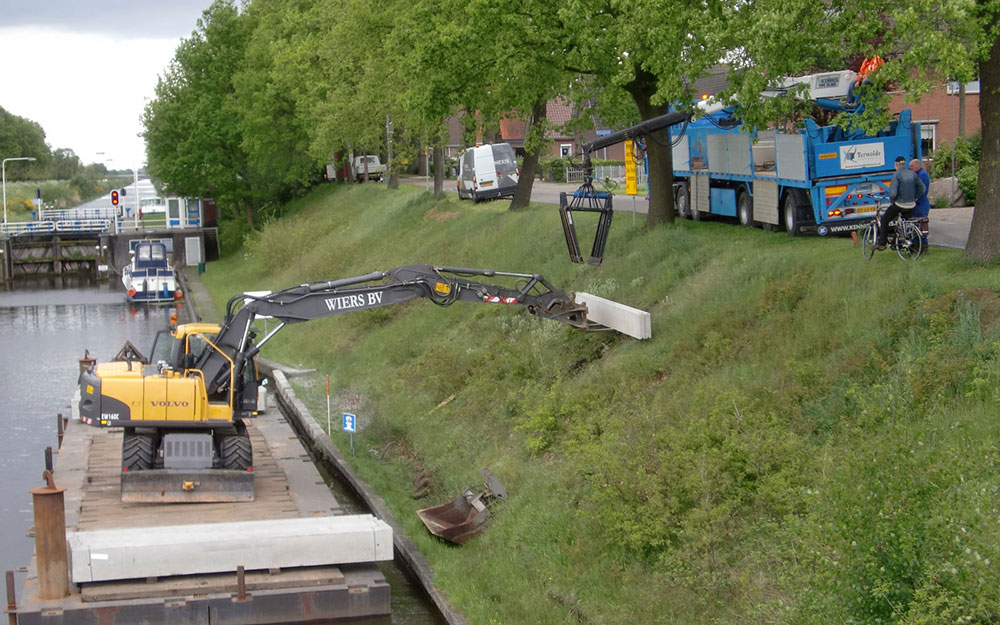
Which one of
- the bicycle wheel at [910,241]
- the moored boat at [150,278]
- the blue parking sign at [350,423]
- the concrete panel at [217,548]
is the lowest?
the concrete panel at [217,548]

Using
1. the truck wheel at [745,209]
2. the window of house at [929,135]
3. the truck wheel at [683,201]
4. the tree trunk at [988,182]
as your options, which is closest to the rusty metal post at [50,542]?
the tree trunk at [988,182]

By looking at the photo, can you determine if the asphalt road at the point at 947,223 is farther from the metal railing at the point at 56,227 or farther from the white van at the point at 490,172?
the metal railing at the point at 56,227

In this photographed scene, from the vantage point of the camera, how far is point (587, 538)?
13.3 metres

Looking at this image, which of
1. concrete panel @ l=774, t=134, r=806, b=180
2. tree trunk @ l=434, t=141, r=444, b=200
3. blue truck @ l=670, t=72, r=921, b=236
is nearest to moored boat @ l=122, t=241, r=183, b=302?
tree trunk @ l=434, t=141, r=444, b=200

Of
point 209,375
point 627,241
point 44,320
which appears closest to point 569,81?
point 627,241

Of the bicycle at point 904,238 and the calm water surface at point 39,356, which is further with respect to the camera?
the calm water surface at point 39,356

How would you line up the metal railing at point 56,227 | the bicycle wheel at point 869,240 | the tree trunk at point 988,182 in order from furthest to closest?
the metal railing at point 56,227
the bicycle wheel at point 869,240
the tree trunk at point 988,182

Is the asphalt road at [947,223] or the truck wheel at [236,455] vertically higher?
the asphalt road at [947,223]

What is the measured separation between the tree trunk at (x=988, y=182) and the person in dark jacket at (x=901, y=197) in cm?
148

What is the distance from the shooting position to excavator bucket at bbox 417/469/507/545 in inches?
626

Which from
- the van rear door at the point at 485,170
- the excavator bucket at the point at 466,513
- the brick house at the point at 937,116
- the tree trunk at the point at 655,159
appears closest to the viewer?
the excavator bucket at the point at 466,513

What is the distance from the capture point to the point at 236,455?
17.5 meters

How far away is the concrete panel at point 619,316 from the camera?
1856 centimetres

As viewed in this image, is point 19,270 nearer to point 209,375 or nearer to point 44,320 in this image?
point 44,320
